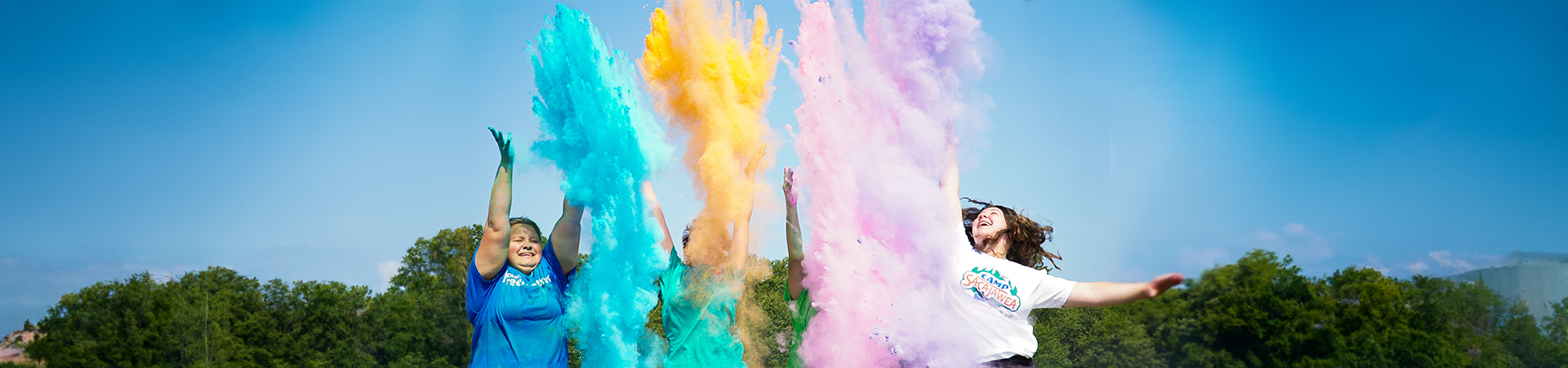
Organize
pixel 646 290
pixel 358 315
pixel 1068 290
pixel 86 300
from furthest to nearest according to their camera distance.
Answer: pixel 358 315 → pixel 86 300 → pixel 646 290 → pixel 1068 290

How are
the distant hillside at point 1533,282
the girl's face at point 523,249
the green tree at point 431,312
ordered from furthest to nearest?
the green tree at point 431,312 < the distant hillside at point 1533,282 < the girl's face at point 523,249

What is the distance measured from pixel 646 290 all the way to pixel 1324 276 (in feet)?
81.6

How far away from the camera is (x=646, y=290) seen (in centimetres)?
529

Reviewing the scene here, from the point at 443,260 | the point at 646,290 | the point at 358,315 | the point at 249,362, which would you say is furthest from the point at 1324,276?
the point at 249,362

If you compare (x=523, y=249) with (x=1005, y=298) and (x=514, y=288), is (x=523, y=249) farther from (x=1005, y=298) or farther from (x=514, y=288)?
(x=1005, y=298)

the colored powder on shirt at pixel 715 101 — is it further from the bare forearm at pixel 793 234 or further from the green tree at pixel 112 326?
the green tree at pixel 112 326

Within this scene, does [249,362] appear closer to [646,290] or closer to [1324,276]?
[646,290]

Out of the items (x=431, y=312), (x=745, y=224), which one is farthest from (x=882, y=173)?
(x=431, y=312)

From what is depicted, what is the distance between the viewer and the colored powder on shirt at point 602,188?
205 inches

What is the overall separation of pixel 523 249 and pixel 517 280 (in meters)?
0.21

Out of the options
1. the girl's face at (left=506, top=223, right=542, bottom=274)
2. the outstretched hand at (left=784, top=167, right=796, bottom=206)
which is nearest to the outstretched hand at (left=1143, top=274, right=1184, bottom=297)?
the outstretched hand at (left=784, top=167, right=796, bottom=206)

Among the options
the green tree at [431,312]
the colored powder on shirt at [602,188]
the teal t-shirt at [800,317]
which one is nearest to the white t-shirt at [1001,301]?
the teal t-shirt at [800,317]

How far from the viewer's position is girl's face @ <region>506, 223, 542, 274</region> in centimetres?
530

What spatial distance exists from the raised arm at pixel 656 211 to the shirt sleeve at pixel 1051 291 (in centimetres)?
226
